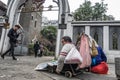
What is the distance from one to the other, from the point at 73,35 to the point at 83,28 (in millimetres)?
858

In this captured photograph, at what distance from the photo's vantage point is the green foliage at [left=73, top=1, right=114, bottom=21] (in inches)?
1419

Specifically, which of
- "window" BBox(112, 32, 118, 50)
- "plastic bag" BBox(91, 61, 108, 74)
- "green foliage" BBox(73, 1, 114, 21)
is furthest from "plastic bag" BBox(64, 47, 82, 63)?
"green foliage" BBox(73, 1, 114, 21)

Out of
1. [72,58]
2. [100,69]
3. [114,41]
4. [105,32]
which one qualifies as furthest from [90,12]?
[72,58]

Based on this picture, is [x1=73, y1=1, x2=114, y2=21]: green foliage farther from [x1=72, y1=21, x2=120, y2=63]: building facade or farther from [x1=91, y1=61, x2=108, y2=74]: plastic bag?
[x1=91, y1=61, x2=108, y2=74]: plastic bag

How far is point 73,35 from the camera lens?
14188 mm

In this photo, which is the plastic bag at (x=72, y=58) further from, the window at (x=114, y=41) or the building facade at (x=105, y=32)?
the window at (x=114, y=41)

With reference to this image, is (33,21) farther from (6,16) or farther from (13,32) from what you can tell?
(13,32)

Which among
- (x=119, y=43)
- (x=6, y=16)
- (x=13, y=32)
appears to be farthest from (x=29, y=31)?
(x=13, y=32)

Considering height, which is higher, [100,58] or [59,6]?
[59,6]

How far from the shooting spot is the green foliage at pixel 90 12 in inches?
1419

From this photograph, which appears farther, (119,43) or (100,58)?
(119,43)

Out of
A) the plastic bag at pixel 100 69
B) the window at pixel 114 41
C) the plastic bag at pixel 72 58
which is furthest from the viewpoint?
the window at pixel 114 41

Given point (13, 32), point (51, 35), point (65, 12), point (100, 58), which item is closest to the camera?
point (100, 58)

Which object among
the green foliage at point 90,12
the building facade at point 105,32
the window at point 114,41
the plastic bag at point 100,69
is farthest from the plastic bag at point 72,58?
the green foliage at point 90,12
